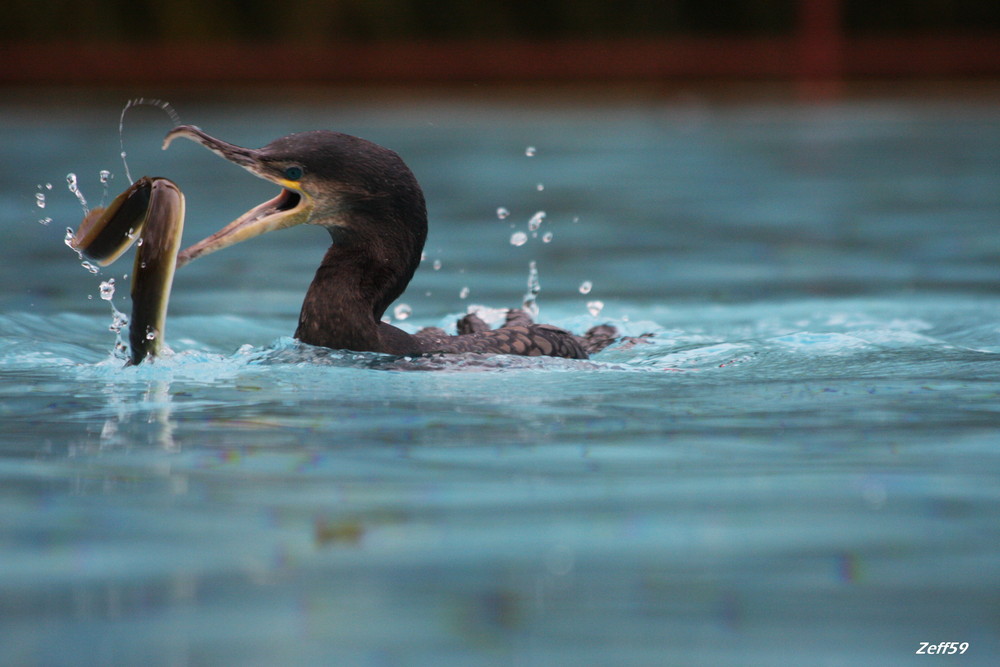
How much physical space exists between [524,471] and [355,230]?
174cm

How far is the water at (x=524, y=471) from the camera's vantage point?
246cm

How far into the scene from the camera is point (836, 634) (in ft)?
7.90

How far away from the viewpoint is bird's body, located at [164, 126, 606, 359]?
4.88 metres

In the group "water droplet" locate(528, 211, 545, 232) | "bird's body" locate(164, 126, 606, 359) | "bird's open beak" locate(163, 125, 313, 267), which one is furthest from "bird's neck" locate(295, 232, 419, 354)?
"water droplet" locate(528, 211, 545, 232)

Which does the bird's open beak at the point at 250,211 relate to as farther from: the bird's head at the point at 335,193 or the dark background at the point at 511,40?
the dark background at the point at 511,40

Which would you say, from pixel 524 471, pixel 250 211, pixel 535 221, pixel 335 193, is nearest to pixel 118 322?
pixel 250 211

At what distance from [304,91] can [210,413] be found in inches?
654

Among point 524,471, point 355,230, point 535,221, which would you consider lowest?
point 524,471

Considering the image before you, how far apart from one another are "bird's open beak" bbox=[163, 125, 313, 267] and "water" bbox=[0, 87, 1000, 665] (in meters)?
0.39

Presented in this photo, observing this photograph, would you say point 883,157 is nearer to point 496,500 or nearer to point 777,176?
point 777,176

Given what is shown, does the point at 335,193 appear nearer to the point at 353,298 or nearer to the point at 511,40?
the point at 353,298

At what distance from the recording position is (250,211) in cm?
481

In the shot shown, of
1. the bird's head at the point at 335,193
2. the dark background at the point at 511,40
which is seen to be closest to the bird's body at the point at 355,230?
the bird's head at the point at 335,193

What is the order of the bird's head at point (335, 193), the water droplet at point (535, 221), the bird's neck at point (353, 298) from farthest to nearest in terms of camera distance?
1. the water droplet at point (535, 221)
2. the bird's neck at point (353, 298)
3. the bird's head at point (335, 193)
